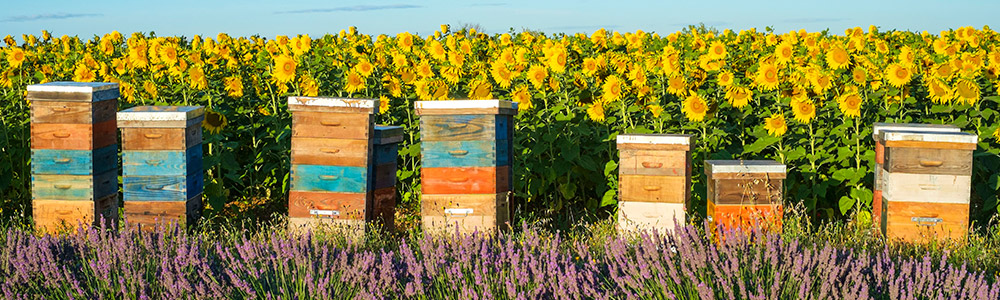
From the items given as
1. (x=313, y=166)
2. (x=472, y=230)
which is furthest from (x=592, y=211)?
(x=313, y=166)

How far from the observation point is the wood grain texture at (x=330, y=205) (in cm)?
670

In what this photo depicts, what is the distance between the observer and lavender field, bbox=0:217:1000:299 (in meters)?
4.49

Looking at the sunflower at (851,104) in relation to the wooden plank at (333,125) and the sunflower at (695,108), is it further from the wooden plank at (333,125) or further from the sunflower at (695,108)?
the wooden plank at (333,125)

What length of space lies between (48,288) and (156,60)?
14.9 ft

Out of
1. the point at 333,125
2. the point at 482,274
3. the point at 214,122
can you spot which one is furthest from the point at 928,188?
the point at 214,122

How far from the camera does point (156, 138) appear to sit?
22.3 ft

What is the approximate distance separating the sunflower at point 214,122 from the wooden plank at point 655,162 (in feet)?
12.2

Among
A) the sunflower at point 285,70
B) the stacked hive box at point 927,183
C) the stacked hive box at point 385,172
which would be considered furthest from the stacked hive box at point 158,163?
the stacked hive box at point 927,183

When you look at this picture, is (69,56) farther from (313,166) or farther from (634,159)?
(634,159)

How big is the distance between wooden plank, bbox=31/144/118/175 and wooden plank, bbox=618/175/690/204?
377 cm

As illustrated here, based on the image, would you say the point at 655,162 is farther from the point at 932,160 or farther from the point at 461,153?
the point at 932,160

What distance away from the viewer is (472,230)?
263 inches

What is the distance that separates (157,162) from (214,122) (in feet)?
5.34

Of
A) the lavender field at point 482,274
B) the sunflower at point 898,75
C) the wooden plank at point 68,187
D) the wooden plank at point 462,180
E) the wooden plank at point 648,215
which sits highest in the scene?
the sunflower at point 898,75
